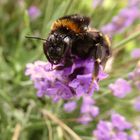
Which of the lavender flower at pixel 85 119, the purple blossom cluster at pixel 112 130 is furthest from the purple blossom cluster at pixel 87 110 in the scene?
the purple blossom cluster at pixel 112 130

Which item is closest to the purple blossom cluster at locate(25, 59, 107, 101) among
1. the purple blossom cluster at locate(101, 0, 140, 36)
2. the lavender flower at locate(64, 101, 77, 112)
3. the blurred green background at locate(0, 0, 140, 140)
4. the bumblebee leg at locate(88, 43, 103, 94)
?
the bumblebee leg at locate(88, 43, 103, 94)

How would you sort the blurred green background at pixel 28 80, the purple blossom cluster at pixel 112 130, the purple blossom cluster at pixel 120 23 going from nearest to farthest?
the purple blossom cluster at pixel 112 130 < the blurred green background at pixel 28 80 < the purple blossom cluster at pixel 120 23

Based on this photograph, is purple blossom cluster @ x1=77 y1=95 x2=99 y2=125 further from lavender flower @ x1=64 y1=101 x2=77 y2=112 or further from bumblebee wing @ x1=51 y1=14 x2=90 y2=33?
bumblebee wing @ x1=51 y1=14 x2=90 y2=33

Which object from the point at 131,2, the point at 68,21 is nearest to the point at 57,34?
the point at 68,21

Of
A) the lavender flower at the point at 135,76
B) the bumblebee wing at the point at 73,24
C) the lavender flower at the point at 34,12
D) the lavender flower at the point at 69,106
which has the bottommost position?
the bumblebee wing at the point at 73,24

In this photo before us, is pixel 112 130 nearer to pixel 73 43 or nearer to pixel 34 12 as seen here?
pixel 73 43

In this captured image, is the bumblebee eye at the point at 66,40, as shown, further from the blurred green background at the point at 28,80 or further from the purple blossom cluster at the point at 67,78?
the blurred green background at the point at 28,80

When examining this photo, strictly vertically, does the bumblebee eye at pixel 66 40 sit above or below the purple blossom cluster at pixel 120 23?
below
